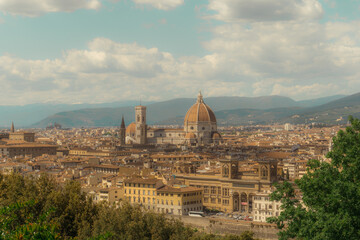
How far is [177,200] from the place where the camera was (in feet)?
175

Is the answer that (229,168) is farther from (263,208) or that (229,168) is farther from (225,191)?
(263,208)

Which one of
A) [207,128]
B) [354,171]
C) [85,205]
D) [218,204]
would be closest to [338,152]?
[354,171]

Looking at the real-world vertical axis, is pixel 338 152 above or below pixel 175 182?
above

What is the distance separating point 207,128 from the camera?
154 m

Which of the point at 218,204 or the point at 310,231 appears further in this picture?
the point at 218,204

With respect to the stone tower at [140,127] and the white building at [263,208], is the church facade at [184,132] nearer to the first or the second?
the stone tower at [140,127]

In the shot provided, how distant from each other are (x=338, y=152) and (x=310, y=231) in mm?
3988

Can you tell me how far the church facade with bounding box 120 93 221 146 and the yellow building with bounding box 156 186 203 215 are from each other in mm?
93929

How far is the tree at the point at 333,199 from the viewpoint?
841 inches

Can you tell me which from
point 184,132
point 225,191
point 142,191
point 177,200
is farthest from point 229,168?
point 184,132

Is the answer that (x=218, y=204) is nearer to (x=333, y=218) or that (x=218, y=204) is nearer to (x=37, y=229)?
(x=333, y=218)

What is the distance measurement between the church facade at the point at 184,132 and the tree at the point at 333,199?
413 ft

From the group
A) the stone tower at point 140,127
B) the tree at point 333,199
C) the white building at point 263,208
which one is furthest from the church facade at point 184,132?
the tree at point 333,199

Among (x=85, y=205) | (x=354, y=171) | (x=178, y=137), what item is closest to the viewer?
(x=354, y=171)
